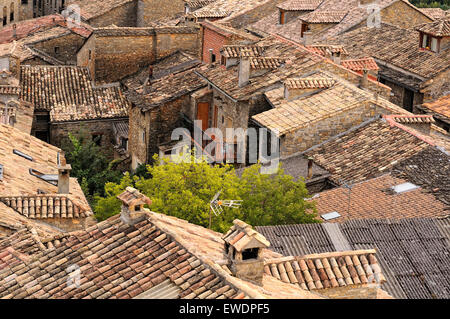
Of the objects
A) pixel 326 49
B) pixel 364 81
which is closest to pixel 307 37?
pixel 326 49

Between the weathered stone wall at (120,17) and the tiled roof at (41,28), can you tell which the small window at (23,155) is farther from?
the weathered stone wall at (120,17)

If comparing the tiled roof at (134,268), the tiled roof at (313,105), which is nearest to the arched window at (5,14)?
the tiled roof at (313,105)

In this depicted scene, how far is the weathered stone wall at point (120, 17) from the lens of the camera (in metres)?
64.9

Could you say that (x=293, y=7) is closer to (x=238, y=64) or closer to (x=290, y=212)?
(x=238, y=64)

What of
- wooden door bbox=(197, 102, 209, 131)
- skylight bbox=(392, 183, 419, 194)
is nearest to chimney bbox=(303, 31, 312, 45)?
wooden door bbox=(197, 102, 209, 131)

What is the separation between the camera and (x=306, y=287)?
17891 millimetres

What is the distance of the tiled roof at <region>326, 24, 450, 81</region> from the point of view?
44938mm

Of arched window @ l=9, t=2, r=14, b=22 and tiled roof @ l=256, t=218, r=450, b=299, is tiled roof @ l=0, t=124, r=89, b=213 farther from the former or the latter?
arched window @ l=9, t=2, r=14, b=22

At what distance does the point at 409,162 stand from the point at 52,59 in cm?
3029

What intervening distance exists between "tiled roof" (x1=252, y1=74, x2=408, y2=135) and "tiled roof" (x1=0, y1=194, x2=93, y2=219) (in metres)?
8.52

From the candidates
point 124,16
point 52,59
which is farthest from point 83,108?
point 124,16

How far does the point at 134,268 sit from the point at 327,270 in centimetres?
353

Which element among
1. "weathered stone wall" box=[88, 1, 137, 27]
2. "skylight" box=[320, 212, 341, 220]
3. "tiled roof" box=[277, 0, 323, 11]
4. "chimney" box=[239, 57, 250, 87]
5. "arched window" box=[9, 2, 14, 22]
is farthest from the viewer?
"arched window" box=[9, 2, 14, 22]

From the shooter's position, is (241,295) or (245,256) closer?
(241,295)
